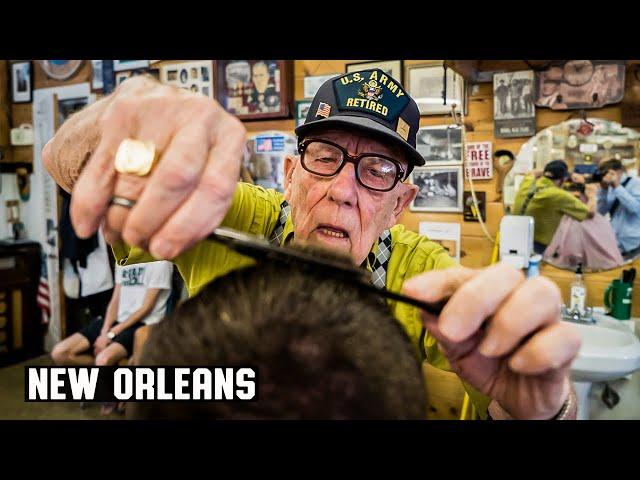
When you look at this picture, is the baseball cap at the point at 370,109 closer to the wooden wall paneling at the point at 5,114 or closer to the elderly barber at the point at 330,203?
the elderly barber at the point at 330,203

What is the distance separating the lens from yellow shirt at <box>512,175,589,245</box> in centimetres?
247

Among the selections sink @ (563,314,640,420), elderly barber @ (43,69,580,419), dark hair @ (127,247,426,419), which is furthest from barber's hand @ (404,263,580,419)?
sink @ (563,314,640,420)

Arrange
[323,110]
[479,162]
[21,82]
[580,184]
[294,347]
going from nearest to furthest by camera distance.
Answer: [294,347], [323,110], [580,184], [479,162], [21,82]

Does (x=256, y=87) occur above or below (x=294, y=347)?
above

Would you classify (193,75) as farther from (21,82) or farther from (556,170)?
(556,170)

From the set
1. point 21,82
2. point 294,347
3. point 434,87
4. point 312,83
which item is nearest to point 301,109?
point 312,83

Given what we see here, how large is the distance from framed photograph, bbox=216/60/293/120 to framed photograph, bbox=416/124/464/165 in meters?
1.01

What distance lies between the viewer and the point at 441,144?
267 centimetres

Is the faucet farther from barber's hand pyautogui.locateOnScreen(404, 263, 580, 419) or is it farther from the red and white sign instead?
barber's hand pyautogui.locateOnScreen(404, 263, 580, 419)

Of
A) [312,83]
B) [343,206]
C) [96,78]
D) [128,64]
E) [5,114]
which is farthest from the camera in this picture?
[5,114]

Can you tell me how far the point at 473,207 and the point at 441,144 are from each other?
453mm

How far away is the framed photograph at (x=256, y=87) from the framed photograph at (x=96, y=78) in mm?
1335
